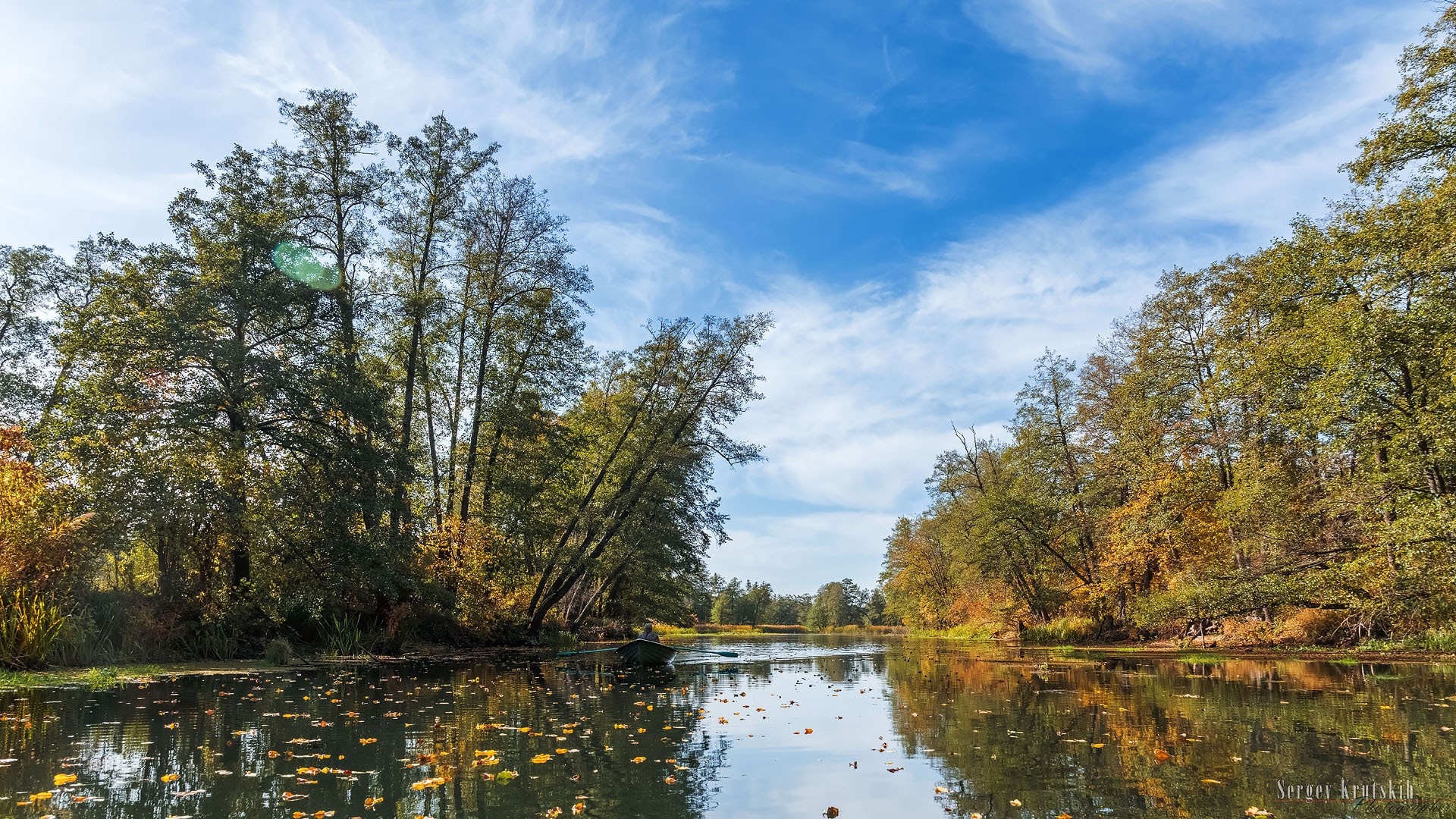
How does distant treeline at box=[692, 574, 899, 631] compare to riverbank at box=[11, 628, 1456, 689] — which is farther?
distant treeline at box=[692, 574, 899, 631]

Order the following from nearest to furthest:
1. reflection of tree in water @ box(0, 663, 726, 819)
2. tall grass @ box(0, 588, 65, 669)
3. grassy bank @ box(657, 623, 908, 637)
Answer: reflection of tree in water @ box(0, 663, 726, 819), tall grass @ box(0, 588, 65, 669), grassy bank @ box(657, 623, 908, 637)

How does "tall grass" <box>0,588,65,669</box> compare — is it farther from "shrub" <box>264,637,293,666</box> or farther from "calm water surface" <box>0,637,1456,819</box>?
"shrub" <box>264,637,293,666</box>

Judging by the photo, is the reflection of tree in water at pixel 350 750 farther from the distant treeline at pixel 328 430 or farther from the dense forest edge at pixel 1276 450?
the dense forest edge at pixel 1276 450

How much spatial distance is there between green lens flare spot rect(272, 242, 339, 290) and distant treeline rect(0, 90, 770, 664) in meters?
0.09

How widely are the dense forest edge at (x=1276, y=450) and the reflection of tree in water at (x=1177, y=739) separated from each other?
16.7 ft

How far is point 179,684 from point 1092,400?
34.1 metres

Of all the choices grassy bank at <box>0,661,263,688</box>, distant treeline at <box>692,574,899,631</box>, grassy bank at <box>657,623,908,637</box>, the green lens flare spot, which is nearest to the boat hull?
grassy bank at <box>0,661,263,688</box>

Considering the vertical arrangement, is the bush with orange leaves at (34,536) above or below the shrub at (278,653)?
above

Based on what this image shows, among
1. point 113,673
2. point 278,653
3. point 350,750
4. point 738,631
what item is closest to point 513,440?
point 278,653

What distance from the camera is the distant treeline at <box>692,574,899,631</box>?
391ft

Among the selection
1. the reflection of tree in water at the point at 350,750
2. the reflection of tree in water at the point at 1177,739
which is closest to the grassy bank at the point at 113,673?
the reflection of tree in water at the point at 350,750

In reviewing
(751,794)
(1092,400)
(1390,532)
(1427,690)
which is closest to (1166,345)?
(1092,400)

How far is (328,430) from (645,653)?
34.4ft

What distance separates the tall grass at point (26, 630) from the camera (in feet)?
38.3
